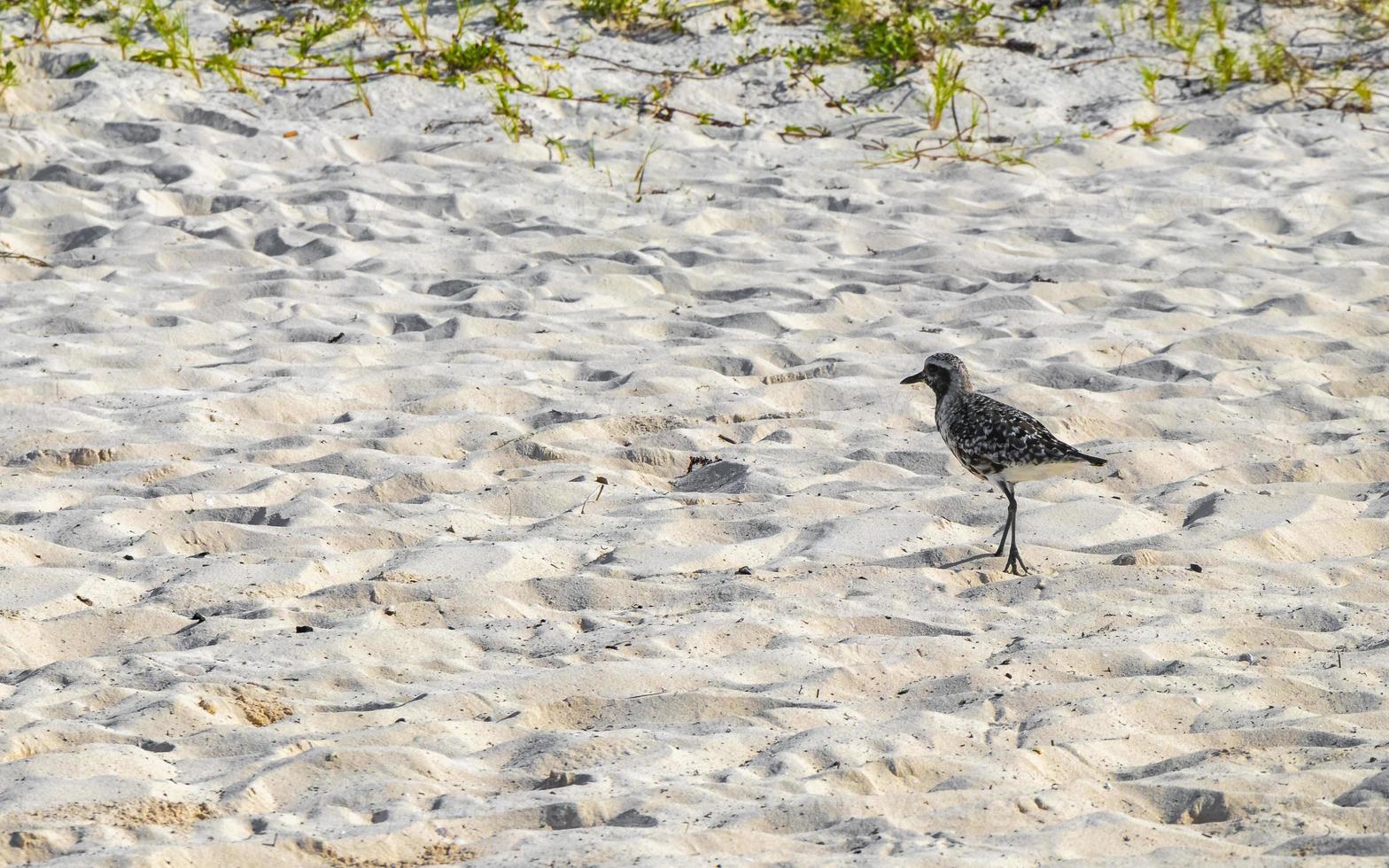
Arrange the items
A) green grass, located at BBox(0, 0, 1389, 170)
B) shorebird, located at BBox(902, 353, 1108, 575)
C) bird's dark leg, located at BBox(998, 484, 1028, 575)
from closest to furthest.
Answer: bird's dark leg, located at BBox(998, 484, 1028, 575) < shorebird, located at BBox(902, 353, 1108, 575) < green grass, located at BBox(0, 0, 1389, 170)

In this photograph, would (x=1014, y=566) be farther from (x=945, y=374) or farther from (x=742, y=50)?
(x=742, y=50)

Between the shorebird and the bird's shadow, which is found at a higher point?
the shorebird

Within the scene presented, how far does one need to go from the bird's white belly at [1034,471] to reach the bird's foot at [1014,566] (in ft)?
0.88

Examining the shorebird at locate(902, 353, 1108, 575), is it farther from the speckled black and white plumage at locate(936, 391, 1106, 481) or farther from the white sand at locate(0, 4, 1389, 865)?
→ the white sand at locate(0, 4, 1389, 865)

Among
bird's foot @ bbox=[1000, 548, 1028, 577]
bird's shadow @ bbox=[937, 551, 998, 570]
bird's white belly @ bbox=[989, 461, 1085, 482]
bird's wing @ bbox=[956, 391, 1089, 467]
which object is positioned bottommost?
bird's shadow @ bbox=[937, 551, 998, 570]

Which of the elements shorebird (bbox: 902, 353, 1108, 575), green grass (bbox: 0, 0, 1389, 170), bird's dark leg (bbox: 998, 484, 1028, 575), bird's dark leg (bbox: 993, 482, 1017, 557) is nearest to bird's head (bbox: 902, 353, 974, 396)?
shorebird (bbox: 902, 353, 1108, 575)

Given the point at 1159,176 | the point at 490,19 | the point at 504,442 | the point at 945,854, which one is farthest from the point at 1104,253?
the point at 945,854

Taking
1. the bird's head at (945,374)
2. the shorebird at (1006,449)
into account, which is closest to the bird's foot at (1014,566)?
the shorebird at (1006,449)

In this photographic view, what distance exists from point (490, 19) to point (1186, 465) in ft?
21.1

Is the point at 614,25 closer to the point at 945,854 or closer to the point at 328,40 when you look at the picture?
the point at 328,40

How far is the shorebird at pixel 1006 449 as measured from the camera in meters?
4.89

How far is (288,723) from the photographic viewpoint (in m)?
3.72

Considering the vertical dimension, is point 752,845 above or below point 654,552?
above

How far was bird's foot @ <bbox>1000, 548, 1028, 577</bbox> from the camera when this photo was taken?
4.77 metres
